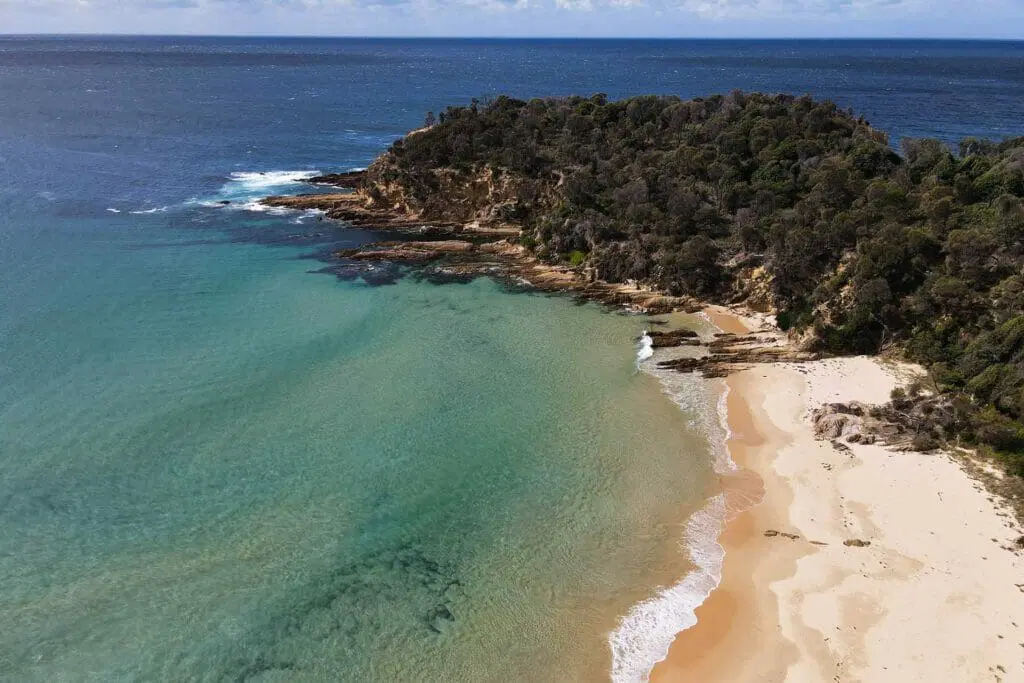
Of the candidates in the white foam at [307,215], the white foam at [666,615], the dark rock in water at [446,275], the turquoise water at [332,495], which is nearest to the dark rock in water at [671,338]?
the turquoise water at [332,495]

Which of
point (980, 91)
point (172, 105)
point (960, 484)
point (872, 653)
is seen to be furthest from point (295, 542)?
point (980, 91)

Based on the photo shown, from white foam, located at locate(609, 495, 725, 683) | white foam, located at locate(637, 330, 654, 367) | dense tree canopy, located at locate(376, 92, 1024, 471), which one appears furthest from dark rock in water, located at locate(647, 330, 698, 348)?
white foam, located at locate(609, 495, 725, 683)

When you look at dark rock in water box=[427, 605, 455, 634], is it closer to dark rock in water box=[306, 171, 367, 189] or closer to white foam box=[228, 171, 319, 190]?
dark rock in water box=[306, 171, 367, 189]

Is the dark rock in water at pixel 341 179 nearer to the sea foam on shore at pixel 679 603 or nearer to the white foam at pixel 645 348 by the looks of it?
the white foam at pixel 645 348

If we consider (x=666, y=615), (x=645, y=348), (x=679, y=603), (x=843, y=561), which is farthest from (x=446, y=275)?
(x=843, y=561)

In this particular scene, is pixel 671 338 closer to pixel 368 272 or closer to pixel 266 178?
pixel 368 272
